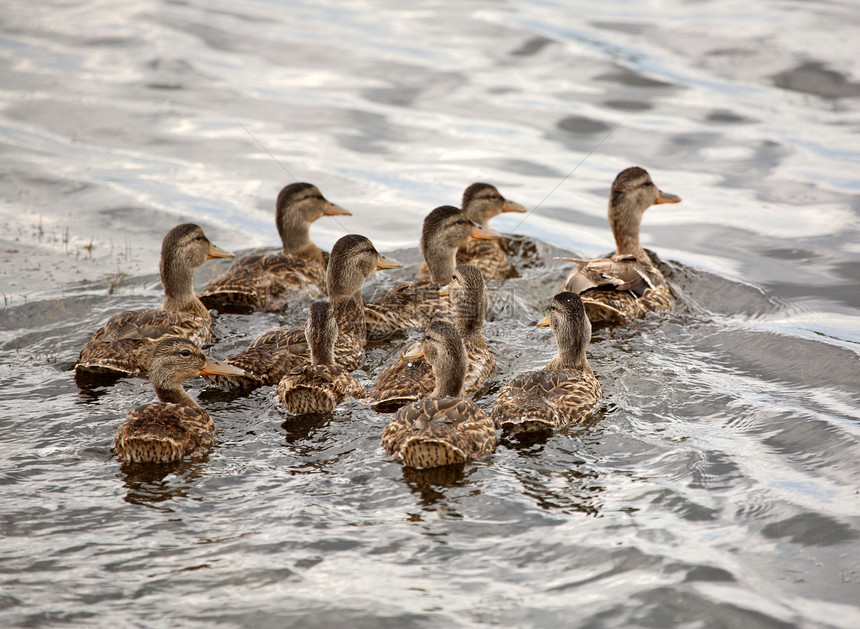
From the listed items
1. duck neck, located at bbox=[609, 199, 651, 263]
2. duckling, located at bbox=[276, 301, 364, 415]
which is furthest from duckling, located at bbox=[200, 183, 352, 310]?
duck neck, located at bbox=[609, 199, 651, 263]

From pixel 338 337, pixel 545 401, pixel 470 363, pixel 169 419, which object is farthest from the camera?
pixel 338 337

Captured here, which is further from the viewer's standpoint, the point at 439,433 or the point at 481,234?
the point at 481,234

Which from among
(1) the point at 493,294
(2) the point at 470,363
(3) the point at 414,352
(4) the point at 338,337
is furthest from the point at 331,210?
(3) the point at 414,352

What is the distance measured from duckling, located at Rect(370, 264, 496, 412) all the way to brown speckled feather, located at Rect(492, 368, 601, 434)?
0.56 meters

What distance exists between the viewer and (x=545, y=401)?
6.68 metres

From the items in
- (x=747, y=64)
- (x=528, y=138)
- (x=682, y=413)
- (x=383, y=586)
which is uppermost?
(x=747, y=64)

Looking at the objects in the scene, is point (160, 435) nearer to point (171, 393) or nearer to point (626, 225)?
point (171, 393)

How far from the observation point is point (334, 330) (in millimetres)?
7387

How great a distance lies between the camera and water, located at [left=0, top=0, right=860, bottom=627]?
507cm

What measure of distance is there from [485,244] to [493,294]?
96 centimetres

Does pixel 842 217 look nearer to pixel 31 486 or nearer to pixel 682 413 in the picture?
pixel 682 413

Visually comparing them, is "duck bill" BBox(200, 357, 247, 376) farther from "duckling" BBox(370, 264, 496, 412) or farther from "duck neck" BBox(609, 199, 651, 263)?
"duck neck" BBox(609, 199, 651, 263)

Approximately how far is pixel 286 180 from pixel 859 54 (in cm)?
1024

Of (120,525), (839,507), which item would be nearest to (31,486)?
(120,525)
